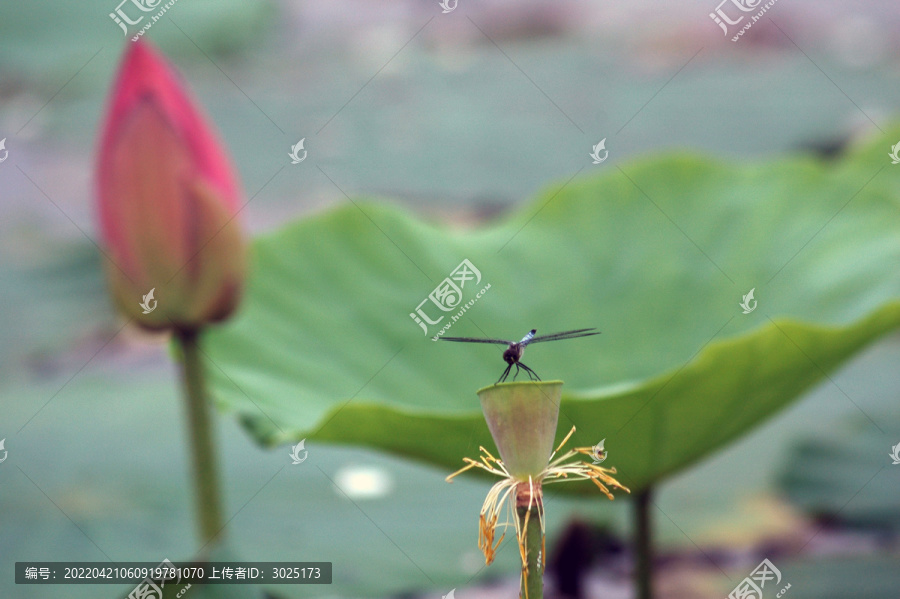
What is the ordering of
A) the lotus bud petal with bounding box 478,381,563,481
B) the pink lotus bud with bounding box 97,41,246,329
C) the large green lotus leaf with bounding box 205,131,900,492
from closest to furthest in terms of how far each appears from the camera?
the lotus bud petal with bounding box 478,381,563,481 → the pink lotus bud with bounding box 97,41,246,329 → the large green lotus leaf with bounding box 205,131,900,492

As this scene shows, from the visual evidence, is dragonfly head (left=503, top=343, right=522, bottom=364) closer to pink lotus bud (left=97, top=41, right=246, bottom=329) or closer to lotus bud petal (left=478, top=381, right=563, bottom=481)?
lotus bud petal (left=478, top=381, right=563, bottom=481)

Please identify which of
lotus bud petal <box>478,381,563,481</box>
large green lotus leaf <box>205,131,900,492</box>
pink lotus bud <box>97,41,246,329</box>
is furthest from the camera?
large green lotus leaf <box>205,131,900,492</box>

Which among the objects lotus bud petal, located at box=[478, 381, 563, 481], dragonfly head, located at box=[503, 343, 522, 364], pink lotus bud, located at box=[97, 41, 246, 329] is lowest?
lotus bud petal, located at box=[478, 381, 563, 481]

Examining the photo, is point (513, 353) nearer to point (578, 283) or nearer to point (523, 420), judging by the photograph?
point (523, 420)

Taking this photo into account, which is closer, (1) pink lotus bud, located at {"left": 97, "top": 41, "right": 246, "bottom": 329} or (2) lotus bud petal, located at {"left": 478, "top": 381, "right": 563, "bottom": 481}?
(2) lotus bud petal, located at {"left": 478, "top": 381, "right": 563, "bottom": 481}

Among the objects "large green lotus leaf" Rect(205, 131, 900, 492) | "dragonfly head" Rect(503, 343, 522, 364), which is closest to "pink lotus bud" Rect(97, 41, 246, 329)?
"large green lotus leaf" Rect(205, 131, 900, 492)

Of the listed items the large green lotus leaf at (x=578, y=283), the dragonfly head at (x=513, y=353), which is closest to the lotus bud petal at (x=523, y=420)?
the dragonfly head at (x=513, y=353)

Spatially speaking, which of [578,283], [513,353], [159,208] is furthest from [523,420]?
[578,283]
